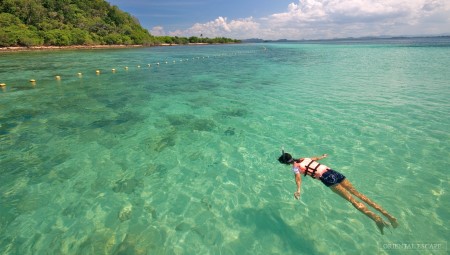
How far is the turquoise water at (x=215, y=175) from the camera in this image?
6.27 m

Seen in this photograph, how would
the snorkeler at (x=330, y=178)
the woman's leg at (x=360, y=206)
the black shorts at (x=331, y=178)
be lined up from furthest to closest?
the black shorts at (x=331, y=178), the snorkeler at (x=330, y=178), the woman's leg at (x=360, y=206)

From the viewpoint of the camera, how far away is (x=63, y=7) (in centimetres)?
10988

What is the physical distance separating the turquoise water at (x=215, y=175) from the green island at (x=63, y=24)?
7956 cm

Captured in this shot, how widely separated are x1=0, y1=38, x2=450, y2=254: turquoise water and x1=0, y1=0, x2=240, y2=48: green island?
79560 mm

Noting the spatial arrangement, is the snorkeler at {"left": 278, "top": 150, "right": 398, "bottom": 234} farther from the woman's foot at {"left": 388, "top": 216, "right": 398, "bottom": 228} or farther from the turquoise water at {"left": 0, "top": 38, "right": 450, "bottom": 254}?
the turquoise water at {"left": 0, "top": 38, "right": 450, "bottom": 254}

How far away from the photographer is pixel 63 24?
101 m

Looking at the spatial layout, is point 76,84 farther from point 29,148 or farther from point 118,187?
point 118,187

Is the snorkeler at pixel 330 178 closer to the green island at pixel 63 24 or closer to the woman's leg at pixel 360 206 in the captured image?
the woman's leg at pixel 360 206

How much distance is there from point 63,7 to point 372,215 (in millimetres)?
142204

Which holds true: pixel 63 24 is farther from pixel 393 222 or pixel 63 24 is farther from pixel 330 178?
pixel 393 222

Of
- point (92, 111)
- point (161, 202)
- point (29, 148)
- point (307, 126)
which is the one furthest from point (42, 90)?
point (307, 126)

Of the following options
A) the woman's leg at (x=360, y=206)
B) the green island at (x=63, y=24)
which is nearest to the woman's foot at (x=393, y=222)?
the woman's leg at (x=360, y=206)

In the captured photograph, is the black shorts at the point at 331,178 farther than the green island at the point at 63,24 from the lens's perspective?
No

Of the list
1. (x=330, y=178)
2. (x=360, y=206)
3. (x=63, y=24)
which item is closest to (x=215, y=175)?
(x=330, y=178)
